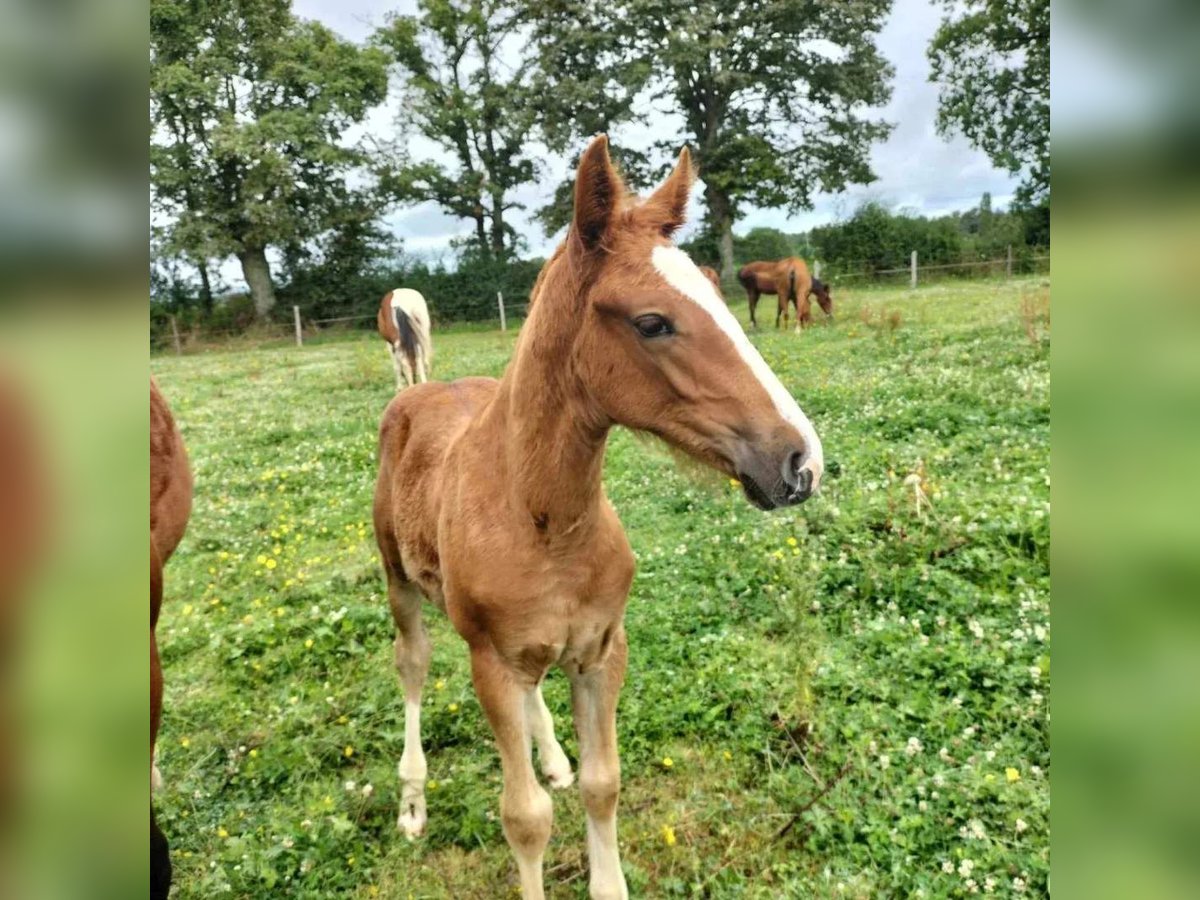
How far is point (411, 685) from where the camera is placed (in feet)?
11.1

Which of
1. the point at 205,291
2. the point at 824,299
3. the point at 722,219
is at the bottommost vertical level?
the point at 824,299

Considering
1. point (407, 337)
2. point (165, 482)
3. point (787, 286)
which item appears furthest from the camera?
point (787, 286)

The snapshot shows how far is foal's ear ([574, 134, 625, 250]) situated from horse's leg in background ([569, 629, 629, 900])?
54.8 inches

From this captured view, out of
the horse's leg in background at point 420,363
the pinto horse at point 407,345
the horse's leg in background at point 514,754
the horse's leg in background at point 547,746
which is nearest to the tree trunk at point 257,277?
the pinto horse at point 407,345

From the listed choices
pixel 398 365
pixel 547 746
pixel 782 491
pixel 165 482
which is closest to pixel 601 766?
pixel 547 746

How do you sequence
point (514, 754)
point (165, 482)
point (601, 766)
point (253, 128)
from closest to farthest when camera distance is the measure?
point (514, 754) < point (601, 766) < point (165, 482) < point (253, 128)

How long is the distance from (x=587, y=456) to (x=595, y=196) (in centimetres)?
77

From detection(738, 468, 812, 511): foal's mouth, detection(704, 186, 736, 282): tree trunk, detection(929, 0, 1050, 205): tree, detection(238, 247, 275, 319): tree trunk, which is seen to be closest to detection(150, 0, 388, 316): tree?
detection(238, 247, 275, 319): tree trunk

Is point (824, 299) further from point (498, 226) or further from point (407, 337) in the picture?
point (498, 226)

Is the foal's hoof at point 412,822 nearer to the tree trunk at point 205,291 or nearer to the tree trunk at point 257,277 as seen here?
the tree trunk at point 257,277

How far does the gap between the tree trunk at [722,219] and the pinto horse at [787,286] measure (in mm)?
7965

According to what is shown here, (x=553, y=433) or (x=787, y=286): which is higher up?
(x=787, y=286)
